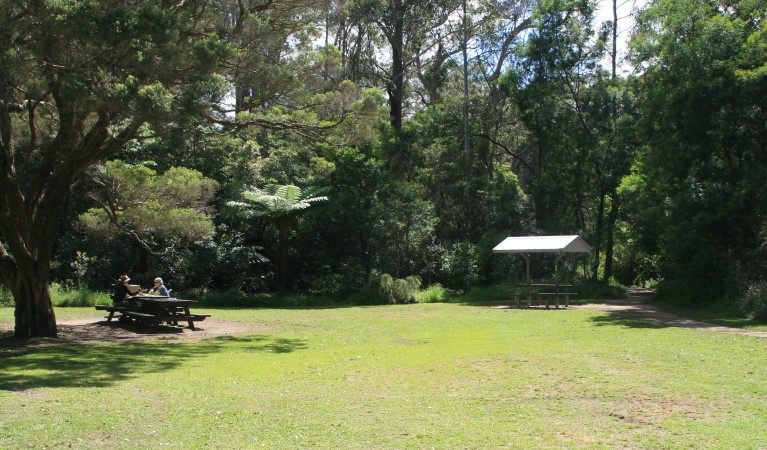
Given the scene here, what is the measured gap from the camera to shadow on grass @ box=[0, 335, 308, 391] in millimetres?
9086

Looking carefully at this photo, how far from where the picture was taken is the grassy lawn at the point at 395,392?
6.09m

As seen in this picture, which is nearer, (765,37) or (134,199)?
(134,199)

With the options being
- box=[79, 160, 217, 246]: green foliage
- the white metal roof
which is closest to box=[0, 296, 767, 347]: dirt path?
box=[79, 160, 217, 246]: green foliage

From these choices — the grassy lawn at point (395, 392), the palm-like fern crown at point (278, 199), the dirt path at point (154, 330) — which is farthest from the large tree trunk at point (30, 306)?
the palm-like fern crown at point (278, 199)

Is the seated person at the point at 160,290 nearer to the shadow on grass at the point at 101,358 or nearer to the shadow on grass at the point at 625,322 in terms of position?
the shadow on grass at the point at 101,358

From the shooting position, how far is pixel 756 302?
17.7m

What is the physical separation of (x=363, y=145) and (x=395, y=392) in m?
16.2

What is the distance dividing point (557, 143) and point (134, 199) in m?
23.0

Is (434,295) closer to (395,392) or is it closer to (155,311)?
(155,311)

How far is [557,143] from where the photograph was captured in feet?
108

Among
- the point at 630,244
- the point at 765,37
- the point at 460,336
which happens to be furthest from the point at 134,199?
the point at 630,244

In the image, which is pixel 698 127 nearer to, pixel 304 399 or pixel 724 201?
pixel 724 201

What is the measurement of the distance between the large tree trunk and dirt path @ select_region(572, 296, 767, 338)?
14.0 m

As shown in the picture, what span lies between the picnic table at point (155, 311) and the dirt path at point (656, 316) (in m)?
11.5
